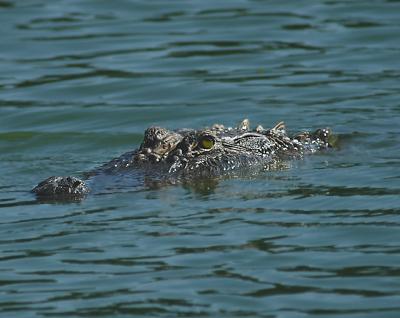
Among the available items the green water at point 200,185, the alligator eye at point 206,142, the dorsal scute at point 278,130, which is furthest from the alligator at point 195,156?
the green water at point 200,185

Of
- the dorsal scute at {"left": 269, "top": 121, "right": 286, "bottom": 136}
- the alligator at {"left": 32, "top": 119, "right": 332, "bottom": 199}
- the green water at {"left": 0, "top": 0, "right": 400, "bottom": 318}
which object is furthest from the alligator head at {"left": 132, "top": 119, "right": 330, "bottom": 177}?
the green water at {"left": 0, "top": 0, "right": 400, "bottom": 318}

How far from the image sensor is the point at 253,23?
21609 millimetres

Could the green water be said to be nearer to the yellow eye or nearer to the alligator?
the alligator

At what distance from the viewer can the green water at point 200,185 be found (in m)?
9.18

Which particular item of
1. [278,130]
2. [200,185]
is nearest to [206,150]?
[200,185]

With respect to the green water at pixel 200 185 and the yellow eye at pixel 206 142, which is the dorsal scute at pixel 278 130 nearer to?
the green water at pixel 200 185

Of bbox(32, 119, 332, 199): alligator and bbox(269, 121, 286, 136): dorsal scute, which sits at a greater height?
bbox(269, 121, 286, 136): dorsal scute

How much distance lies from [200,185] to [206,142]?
24.5 inches

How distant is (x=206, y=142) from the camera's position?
13.0m

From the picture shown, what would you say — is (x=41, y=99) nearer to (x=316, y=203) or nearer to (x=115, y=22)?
(x=115, y=22)

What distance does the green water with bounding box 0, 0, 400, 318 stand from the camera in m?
9.18

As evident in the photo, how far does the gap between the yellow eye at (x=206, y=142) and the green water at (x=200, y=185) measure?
63 centimetres

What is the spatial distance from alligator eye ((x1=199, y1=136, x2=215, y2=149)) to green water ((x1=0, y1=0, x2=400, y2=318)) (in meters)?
0.63

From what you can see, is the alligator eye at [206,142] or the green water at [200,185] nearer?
the green water at [200,185]
